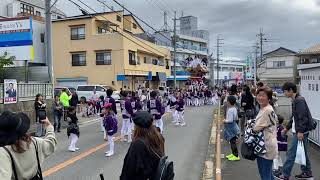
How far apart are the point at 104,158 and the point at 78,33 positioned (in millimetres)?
36269

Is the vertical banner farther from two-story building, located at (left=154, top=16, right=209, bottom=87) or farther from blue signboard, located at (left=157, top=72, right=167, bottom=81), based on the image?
two-story building, located at (left=154, top=16, right=209, bottom=87)

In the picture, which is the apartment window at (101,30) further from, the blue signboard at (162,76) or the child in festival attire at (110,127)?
the child in festival attire at (110,127)

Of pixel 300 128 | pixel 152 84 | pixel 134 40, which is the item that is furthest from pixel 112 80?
pixel 300 128

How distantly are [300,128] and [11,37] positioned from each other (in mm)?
27580

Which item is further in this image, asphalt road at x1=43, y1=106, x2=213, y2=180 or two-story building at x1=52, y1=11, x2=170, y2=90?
two-story building at x1=52, y1=11, x2=170, y2=90

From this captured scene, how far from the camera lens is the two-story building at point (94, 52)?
44.6 metres

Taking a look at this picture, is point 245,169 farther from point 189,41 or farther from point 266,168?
point 189,41

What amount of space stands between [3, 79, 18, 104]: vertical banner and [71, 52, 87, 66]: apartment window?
27.2 metres

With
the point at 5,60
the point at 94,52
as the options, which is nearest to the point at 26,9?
the point at 94,52

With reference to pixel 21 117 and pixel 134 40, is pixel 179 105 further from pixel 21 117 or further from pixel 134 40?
pixel 134 40

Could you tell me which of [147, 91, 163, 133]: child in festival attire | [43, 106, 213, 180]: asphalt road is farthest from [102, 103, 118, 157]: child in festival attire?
[147, 91, 163, 133]: child in festival attire

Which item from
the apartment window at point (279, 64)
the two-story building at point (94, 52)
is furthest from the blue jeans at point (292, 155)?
the apartment window at point (279, 64)

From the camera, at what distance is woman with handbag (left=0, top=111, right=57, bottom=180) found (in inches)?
134

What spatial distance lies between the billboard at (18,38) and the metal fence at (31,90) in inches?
312
